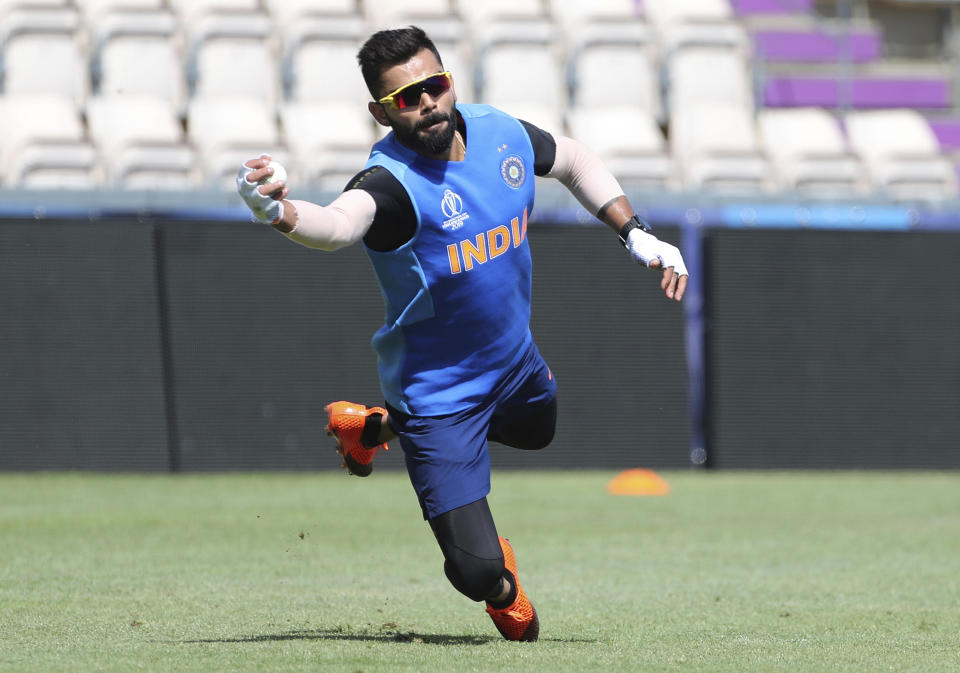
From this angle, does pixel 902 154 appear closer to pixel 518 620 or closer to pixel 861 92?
pixel 861 92

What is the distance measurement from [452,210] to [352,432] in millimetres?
1301

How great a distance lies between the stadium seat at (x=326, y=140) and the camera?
13992 millimetres

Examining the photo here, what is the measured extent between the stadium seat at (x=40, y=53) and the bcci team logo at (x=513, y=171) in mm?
10616

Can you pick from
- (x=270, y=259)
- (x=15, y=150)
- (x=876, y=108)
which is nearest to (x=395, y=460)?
(x=270, y=259)

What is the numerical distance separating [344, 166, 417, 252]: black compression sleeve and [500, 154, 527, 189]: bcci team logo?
0.49 metres

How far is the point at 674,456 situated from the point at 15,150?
673cm

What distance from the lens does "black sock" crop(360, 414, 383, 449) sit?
6.25 metres

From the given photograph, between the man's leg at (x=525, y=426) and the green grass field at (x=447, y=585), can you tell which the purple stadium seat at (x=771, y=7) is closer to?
the green grass field at (x=447, y=585)

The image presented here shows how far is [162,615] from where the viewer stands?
619 cm

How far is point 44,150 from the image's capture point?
44.9ft

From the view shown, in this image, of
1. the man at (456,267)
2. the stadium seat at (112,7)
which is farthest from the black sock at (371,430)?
the stadium seat at (112,7)

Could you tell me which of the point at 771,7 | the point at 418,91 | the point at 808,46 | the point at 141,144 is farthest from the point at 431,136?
the point at 771,7

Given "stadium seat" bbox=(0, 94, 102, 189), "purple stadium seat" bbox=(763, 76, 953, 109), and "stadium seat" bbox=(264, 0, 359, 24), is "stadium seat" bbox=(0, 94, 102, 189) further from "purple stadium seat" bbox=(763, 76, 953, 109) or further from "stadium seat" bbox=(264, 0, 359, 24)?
"purple stadium seat" bbox=(763, 76, 953, 109)

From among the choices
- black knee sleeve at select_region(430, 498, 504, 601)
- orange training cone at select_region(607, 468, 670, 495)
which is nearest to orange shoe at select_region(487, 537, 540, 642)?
black knee sleeve at select_region(430, 498, 504, 601)
